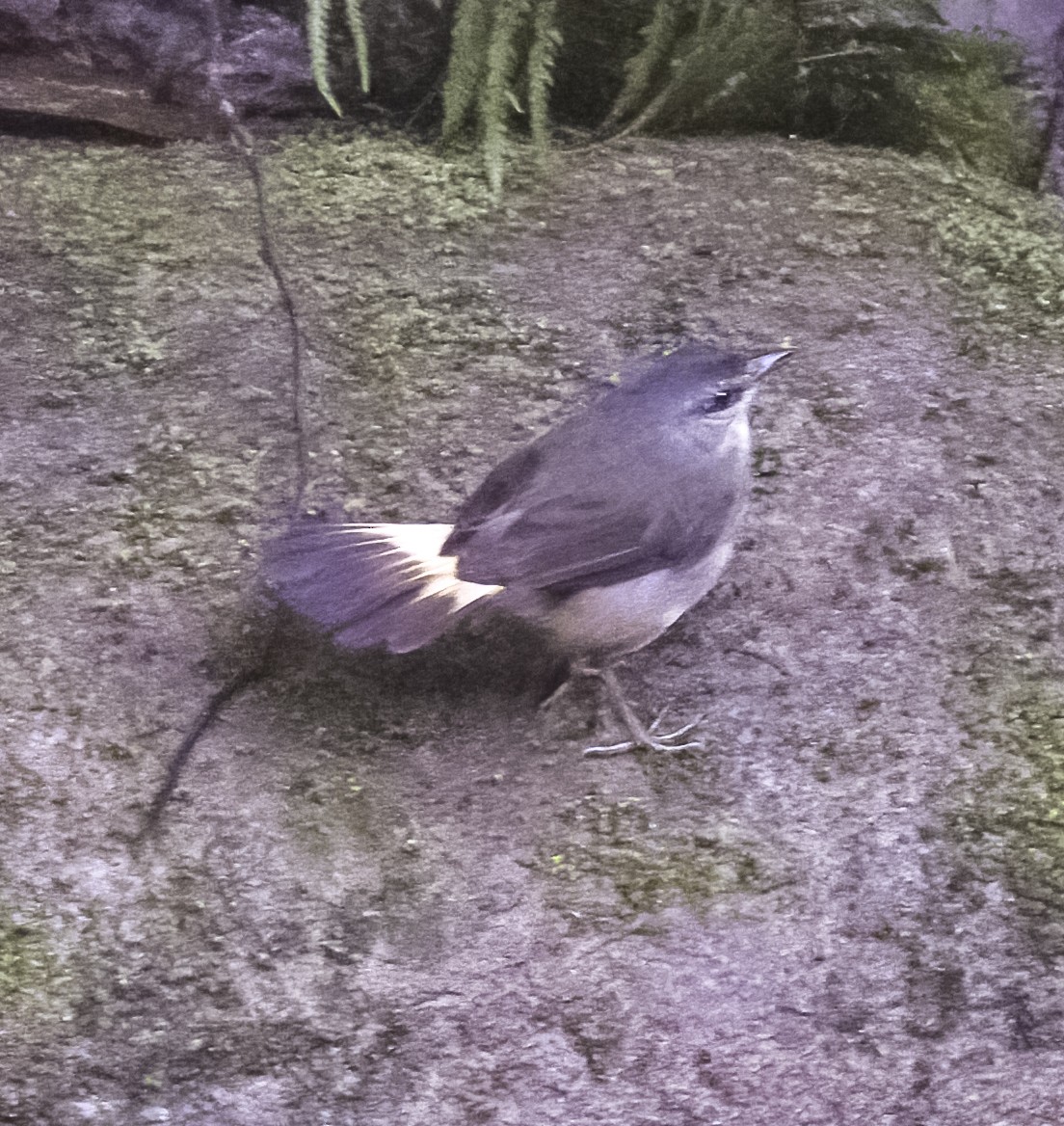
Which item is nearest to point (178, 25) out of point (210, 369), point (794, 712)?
point (210, 369)

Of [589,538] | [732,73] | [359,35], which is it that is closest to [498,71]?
[359,35]

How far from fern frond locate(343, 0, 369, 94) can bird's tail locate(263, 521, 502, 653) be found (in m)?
0.68

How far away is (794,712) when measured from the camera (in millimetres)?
1302

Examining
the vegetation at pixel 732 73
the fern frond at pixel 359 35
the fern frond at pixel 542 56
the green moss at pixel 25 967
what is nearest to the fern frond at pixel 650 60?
the vegetation at pixel 732 73

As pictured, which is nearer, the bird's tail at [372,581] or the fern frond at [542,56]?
the bird's tail at [372,581]

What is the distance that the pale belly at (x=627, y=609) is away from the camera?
124 cm

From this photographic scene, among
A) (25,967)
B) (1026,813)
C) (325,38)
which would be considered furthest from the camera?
(325,38)

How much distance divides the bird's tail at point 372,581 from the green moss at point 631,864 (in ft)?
1.04

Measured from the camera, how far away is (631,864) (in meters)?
1.25

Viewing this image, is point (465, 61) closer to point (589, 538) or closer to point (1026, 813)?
point (589, 538)

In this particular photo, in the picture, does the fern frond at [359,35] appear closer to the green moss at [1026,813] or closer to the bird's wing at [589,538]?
the bird's wing at [589,538]

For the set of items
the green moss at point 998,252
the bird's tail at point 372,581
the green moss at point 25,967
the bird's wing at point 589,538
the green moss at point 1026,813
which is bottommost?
the green moss at point 25,967

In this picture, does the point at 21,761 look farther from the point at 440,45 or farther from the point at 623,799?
the point at 440,45

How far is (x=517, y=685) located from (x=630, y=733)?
0.16m
